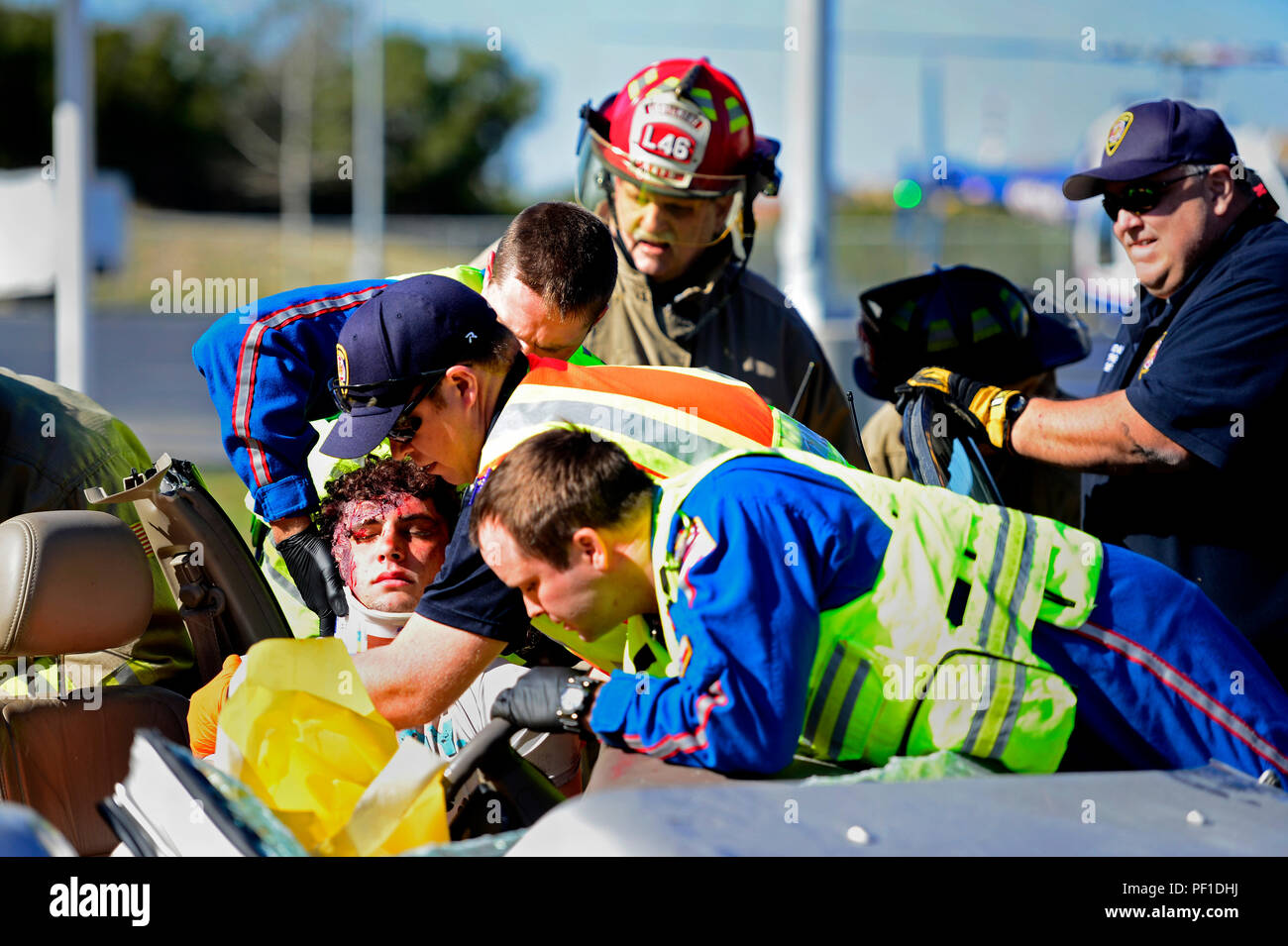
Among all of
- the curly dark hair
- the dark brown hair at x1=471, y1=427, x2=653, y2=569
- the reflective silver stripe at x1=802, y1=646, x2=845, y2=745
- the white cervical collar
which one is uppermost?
the dark brown hair at x1=471, y1=427, x2=653, y2=569

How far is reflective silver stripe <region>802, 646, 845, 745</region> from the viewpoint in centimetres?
203

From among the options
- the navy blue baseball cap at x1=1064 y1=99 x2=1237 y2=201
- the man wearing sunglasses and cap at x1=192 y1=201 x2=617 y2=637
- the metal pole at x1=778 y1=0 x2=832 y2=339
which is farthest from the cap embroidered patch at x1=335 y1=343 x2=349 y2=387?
the metal pole at x1=778 y1=0 x2=832 y2=339

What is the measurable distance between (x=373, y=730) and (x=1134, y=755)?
3.93ft

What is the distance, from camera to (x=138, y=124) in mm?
43500

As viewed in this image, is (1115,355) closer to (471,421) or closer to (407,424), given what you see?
(471,421)

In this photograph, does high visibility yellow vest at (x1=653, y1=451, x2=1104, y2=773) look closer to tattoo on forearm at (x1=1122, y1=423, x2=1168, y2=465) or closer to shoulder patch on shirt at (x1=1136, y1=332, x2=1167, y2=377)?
tattoo on forearm at (x1=1122, y1=423, x2=1168, y2=465)

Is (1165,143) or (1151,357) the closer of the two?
(1165,143)

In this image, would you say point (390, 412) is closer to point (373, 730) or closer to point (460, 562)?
point (460, 562)

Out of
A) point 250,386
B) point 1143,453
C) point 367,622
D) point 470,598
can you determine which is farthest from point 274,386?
point 1143,453

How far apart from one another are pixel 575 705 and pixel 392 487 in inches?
38.4

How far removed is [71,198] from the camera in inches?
250

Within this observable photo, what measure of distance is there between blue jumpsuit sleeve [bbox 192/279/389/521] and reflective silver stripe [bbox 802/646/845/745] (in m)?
1.53

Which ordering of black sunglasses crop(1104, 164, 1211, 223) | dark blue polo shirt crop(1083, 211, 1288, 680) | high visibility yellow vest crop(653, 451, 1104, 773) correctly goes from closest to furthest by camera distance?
high visibility yellow vest crop(653, 451, 1104, 773) < dark blue polo shirt crop(1083, 211, 1288, 680) < black sunglasses crop(1104, 164, 1211, 223)

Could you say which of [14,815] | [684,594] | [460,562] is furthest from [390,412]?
[14,815]
